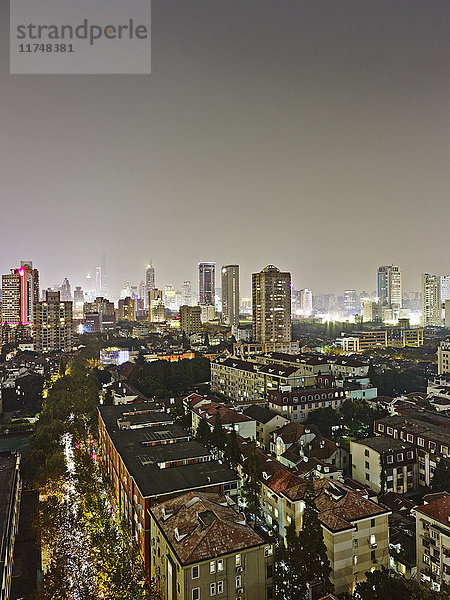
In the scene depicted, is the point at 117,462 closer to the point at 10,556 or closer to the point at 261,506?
the point at 10,556

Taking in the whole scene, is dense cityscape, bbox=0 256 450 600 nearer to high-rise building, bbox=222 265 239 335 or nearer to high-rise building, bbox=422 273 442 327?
Answer: high-rise building, bbox=422 273 442 327

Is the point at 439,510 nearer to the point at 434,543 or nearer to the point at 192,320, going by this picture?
the point at 434,543

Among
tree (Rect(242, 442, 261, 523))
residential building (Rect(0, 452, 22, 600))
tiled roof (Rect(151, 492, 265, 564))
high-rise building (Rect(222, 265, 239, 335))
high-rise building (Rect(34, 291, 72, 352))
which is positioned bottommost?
residential building (Rect(0, 452, 22, 600))

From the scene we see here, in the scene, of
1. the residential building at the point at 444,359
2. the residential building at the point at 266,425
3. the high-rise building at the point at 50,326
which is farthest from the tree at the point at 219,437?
the high-rise building at the point at 50,326

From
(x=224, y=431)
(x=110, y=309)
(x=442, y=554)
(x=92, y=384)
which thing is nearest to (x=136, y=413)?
(x=224, y=431)

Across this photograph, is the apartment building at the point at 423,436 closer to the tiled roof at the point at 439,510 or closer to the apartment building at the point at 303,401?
the apartment building at the point at 303,401

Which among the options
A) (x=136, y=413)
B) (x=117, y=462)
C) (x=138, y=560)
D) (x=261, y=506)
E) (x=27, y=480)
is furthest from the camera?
(x=136, y=413)

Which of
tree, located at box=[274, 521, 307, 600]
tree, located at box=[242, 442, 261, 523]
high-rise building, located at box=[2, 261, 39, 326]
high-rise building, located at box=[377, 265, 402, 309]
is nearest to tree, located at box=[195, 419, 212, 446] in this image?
tree, located at box=[242, 442, 261, 523]
